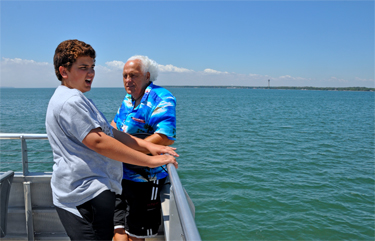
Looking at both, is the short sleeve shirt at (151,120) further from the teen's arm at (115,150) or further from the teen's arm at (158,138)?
the teen's arm at (115,150)

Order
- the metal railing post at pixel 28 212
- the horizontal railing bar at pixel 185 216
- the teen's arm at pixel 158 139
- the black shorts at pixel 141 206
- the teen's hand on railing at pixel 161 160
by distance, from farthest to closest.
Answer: the metal railing post at pixel 28 212 → the black shorts at pixel 141 206 → the teen's arm at pixel 158 139 → the teen's hand on railing at pixel 161 160 → the horizontal railing bar at pixel 185 216

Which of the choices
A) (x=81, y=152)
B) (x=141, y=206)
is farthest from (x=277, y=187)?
(x=81, y=152)

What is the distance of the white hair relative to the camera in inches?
98.7

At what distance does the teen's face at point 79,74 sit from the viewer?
166 centimetres

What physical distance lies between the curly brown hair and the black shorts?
1.17m

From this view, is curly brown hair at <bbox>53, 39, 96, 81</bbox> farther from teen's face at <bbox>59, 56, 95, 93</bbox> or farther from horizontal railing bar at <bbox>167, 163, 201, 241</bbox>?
horizontal railing bar at <bbox>167, 163, 201, 241</bbox>

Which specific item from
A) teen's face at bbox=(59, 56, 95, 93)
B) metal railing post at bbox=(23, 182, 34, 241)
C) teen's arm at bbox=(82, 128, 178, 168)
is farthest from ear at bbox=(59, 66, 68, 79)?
metal railing post at bbox=(23, 182, 34, 241)

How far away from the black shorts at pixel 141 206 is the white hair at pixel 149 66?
935 mm

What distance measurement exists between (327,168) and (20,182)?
1211cm

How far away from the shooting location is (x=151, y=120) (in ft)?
7.60

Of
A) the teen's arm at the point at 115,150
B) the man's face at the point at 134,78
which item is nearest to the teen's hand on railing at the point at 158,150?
the teen's arm at the point at 115,150

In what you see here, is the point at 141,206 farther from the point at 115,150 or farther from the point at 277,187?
the point at 277,187

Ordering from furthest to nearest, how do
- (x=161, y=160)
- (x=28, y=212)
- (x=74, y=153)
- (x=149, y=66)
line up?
(x=28, y=212), (x=149, y=66), (x=161, y=160), (x=74, y=153)

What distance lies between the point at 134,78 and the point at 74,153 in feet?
3.44
